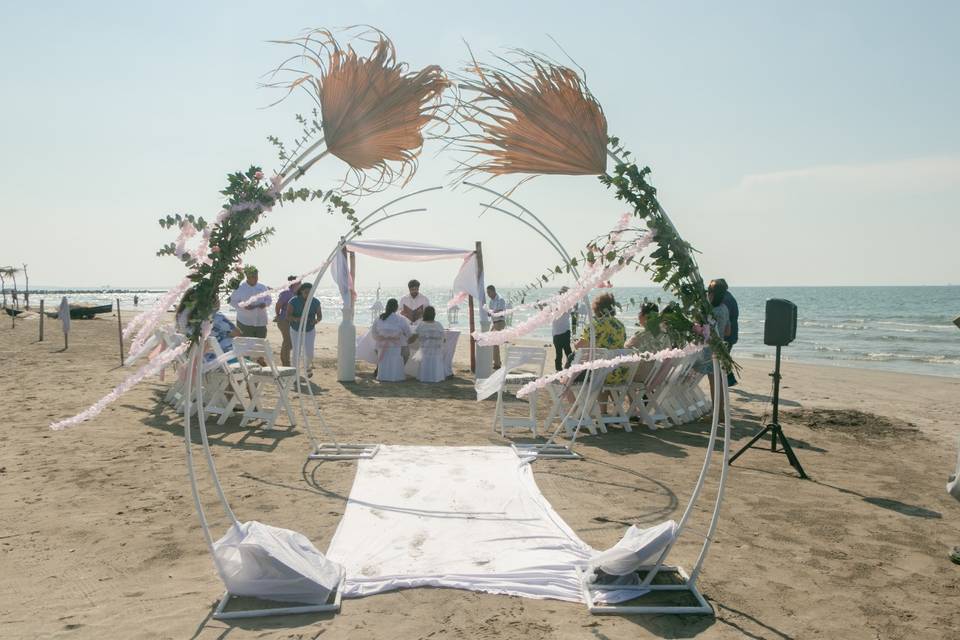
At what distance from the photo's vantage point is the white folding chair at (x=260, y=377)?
24.5ft

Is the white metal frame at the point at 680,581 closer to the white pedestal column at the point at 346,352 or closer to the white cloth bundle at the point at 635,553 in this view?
the white cloth bundle at the point at 635,553

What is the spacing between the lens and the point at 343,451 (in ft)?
21.6

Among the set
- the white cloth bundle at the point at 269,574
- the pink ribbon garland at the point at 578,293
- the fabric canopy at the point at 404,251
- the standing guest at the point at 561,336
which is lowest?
the white cloth bundle at the point at 269,574

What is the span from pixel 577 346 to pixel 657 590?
15.7 feet

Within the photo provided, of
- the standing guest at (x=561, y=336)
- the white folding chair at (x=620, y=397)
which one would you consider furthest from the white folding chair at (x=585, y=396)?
the standing guest at (x=561, y=336)

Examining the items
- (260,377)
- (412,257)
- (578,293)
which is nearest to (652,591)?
(578,293)

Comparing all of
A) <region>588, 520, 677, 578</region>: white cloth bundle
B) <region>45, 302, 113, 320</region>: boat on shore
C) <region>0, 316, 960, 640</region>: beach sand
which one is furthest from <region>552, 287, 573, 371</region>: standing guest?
<region>45, 302, 113, 320</region>: boat on shore

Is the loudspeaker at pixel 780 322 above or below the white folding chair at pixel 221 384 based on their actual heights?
above

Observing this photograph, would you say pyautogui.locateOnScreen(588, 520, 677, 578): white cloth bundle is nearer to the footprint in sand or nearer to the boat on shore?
the footprint in sand

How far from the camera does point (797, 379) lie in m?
13.6

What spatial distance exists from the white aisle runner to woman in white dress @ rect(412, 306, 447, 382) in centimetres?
550

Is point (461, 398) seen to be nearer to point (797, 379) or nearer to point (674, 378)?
point (674, 378)

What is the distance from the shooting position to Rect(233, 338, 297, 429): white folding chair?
7.45 meters

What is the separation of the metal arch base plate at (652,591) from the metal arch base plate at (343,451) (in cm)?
314
